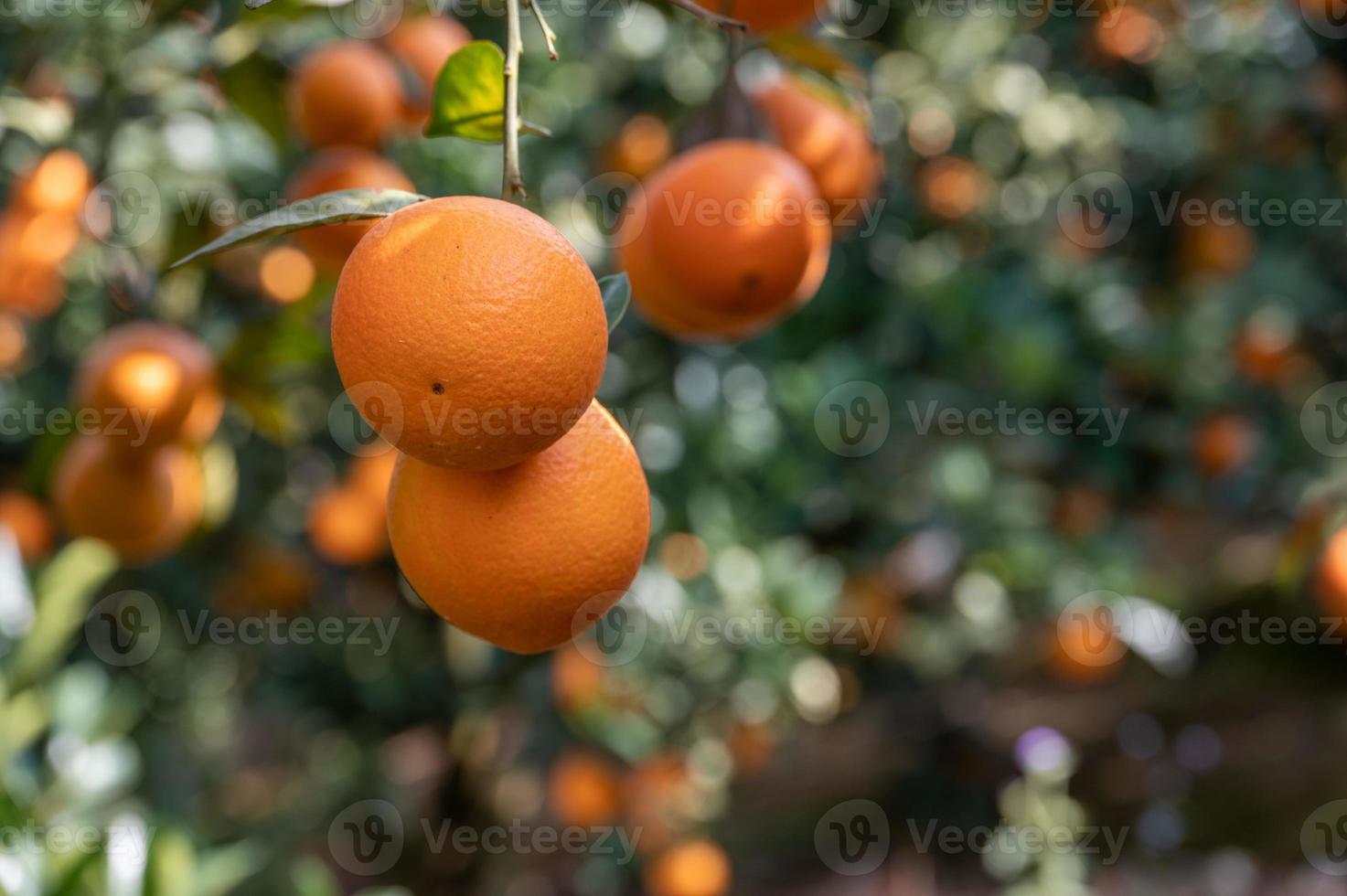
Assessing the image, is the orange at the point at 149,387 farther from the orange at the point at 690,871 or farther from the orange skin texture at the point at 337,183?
the orange at the point at 690,871

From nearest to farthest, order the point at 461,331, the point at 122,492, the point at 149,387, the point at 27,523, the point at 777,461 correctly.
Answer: the point at 461,331 < the point at 149,387 < the point at 122,492 < the point at 27,523 < the point at 777,461

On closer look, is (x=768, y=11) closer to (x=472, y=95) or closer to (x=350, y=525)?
(x=472, y=95)

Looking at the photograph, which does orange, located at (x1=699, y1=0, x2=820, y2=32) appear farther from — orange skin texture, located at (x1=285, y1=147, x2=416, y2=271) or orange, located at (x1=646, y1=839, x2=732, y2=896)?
orange, located at (x1=646, y1=839, x2=732, y2=896)

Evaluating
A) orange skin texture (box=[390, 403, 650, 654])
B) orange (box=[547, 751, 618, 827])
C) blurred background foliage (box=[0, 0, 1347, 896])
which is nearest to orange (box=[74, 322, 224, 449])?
blurred background foliage (box=[0, 0, 1347, 896])

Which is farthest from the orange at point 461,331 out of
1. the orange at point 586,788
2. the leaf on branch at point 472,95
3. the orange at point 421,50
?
the orange at point 586,788

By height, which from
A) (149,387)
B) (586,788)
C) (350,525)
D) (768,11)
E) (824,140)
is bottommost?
(586,788)

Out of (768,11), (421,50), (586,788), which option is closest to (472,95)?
(768,11)

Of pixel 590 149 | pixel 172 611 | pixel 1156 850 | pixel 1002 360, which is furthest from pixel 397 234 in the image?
pixel 1156 850
